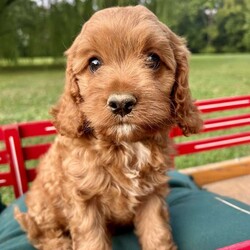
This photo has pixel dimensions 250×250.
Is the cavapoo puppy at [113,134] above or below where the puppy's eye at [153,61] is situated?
below

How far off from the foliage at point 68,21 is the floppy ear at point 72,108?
9.48 ft

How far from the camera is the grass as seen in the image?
6406 mm

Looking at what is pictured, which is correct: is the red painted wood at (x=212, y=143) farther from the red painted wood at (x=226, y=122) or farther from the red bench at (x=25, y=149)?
the red painted wood at (x=226, y=122)

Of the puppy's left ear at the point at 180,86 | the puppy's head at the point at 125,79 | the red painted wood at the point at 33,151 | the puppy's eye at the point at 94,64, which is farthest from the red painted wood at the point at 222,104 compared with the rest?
the puppy's eye at the point at 94,64

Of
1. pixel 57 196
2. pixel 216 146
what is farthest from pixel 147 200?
pixel 216 146

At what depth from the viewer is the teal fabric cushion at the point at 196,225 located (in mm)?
2699

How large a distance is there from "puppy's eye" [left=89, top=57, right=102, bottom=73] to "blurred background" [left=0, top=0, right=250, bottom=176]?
276 centimetres

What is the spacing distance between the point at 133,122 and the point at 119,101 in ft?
0.46

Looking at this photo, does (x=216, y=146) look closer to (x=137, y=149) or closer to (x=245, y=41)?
(x=137, y=149)

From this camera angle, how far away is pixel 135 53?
Result: 6.85 ft

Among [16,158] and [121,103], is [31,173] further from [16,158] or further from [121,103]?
[121,103]

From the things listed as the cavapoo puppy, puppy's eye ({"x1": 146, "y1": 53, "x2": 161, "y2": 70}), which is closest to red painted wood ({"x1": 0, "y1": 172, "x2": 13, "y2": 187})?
the cavapoo puppy

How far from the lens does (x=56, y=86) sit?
7.04m

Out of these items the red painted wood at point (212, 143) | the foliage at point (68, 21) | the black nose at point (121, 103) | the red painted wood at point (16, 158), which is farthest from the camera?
the foliage at point (68, 21)
